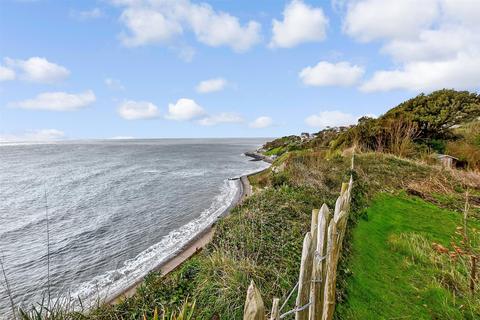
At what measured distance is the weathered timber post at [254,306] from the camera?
5.15 ft

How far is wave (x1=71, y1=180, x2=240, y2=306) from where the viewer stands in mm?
7434

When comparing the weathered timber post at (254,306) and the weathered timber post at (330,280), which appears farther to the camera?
the weathered timber post at (330,280)

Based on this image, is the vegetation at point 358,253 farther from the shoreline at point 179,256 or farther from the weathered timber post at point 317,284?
the shoreline at point 179,256

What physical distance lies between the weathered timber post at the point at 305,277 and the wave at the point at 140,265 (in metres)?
4.06

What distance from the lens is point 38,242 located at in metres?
11.3

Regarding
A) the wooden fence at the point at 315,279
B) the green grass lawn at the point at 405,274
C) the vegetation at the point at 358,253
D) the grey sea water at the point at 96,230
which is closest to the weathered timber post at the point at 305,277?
the wooden fence at the point at 315,279

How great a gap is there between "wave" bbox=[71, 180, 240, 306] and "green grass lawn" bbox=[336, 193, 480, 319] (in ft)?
15.1

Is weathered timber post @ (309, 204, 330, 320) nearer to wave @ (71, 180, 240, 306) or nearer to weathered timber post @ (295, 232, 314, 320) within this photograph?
weathered timber post @ (295, 232, 314, 320)

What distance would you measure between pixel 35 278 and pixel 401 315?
1003 centimetres

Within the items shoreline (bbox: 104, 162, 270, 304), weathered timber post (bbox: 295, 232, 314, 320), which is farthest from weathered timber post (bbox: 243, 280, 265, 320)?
shoreline (bbox: 104, 162, 270, 304)

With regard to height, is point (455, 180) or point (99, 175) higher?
point (455, 180)

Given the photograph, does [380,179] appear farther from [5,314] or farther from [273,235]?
[5,314]

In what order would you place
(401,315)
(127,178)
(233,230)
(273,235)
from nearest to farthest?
(401,315) < (273,235) < (233,230) < (127,178)

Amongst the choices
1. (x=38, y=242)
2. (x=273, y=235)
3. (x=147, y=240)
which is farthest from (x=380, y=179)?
(x=38, y=242)
